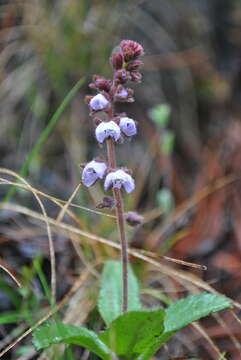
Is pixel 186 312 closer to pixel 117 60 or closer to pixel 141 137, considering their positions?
pixel 117 60

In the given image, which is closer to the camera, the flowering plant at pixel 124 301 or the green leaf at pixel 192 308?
the flowering plant at pixel 124 301

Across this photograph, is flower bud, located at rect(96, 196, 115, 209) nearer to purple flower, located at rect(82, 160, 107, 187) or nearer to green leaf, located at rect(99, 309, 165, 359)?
purple flower, located at rect(82, 160, 107, 187)

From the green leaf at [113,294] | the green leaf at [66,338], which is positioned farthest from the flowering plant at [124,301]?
the green leaf at [113,294]

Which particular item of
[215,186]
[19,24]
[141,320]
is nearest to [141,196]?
[215,186]

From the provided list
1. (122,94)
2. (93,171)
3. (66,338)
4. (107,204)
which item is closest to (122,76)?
(122,94)

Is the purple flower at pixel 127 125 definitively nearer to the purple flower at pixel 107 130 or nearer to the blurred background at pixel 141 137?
the purple flower at pixel 107 130

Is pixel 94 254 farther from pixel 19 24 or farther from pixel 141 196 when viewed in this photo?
pixel 19 24

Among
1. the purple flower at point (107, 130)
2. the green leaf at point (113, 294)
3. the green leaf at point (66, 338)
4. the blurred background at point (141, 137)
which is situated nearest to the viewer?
the green leaf at point (66, 338)

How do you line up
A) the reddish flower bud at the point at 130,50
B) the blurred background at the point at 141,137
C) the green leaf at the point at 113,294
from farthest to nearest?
the blurred background at the point at 141,137, the green leaf at the point at 113,294, the reddish flower bud at the point at 130,50

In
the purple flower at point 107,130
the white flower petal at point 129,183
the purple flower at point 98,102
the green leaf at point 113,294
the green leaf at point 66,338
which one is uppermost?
the purple flower at point 98,102
